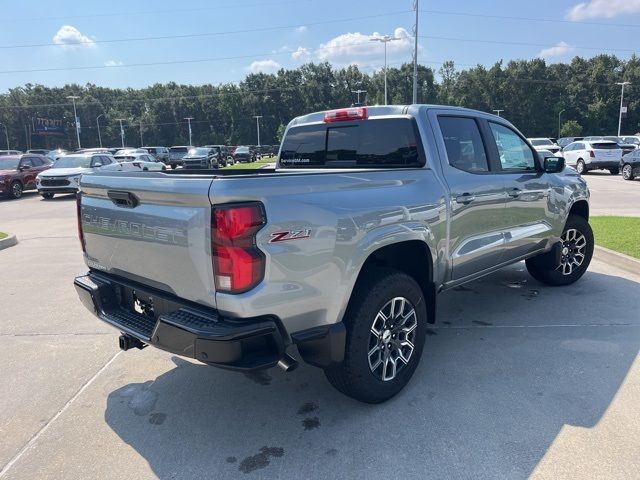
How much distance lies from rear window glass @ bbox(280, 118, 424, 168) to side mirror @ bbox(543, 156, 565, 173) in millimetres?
2094

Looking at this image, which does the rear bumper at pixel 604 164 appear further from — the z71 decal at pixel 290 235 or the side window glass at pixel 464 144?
the z71 decal at pixel 290 235

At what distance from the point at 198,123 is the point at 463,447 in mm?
114286

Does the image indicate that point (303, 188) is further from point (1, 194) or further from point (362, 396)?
point (1, 194)

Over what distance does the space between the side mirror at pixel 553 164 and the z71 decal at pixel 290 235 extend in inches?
140

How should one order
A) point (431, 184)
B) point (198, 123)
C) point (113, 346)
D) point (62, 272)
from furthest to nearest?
point (198, 123) < point (62, 272) < point (113, 346) < point (431, 184)

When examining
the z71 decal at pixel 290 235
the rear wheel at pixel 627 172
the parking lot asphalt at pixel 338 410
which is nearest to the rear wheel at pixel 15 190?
the parking lot asphalt at pixel 338 410

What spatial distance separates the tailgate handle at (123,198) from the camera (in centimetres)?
292

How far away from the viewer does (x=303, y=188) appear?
108 inches

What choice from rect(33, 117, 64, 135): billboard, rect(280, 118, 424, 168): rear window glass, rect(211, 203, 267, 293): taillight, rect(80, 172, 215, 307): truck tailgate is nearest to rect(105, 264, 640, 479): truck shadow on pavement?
rect(80, 172, 215, 307): truck tailgate

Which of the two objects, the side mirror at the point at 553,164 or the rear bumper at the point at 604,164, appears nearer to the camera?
the side mirror at the point at 553,164

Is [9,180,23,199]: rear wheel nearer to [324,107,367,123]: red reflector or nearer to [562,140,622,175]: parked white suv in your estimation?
[324,107,367,123]: red reflector

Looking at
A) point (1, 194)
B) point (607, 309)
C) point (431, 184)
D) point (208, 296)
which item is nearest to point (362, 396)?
point (208, 296)

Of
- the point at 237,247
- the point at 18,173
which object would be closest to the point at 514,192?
the point at 237,247

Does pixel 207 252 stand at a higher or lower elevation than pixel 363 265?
higher
